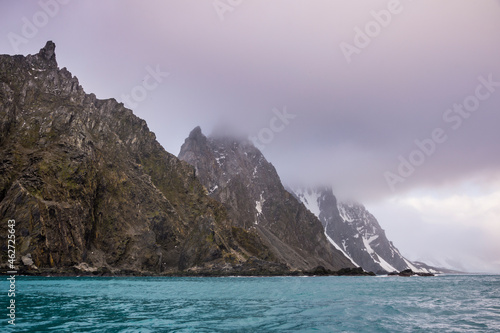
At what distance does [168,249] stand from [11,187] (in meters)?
81.1

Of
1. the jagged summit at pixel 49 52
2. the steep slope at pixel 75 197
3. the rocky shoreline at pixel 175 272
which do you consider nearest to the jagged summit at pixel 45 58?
the jagged summit at pixel 49 52

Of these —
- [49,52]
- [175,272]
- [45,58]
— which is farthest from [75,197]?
[49,52]

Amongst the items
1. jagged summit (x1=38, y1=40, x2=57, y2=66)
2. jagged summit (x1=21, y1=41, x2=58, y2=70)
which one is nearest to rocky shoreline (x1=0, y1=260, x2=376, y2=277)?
jagged summit (x1=21, y1=41, x2=58, y2=70)

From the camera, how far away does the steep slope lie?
415 ft

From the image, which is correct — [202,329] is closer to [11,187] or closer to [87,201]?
[11,187]

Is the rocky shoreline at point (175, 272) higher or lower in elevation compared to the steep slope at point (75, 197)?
lower

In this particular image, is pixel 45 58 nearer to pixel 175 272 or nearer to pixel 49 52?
pixel 49 52

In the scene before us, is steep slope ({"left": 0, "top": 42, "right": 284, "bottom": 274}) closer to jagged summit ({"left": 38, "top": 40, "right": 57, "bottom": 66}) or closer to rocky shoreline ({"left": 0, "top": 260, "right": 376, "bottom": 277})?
jagged summit ({"left": 38, "top": 40, "right": 57, "bottom": 66})

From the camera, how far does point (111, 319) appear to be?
2711cm

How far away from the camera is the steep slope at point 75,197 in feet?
415

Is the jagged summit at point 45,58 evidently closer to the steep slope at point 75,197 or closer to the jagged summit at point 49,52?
the jagged summit at point 49,52

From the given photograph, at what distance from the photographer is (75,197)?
15150 centimetres

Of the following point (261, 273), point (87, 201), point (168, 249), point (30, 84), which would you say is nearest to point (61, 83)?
point (30, 84)

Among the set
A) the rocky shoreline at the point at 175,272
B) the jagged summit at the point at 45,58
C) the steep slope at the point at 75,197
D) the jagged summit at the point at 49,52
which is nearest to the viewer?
the rocky shoreline at the point at 175,272
